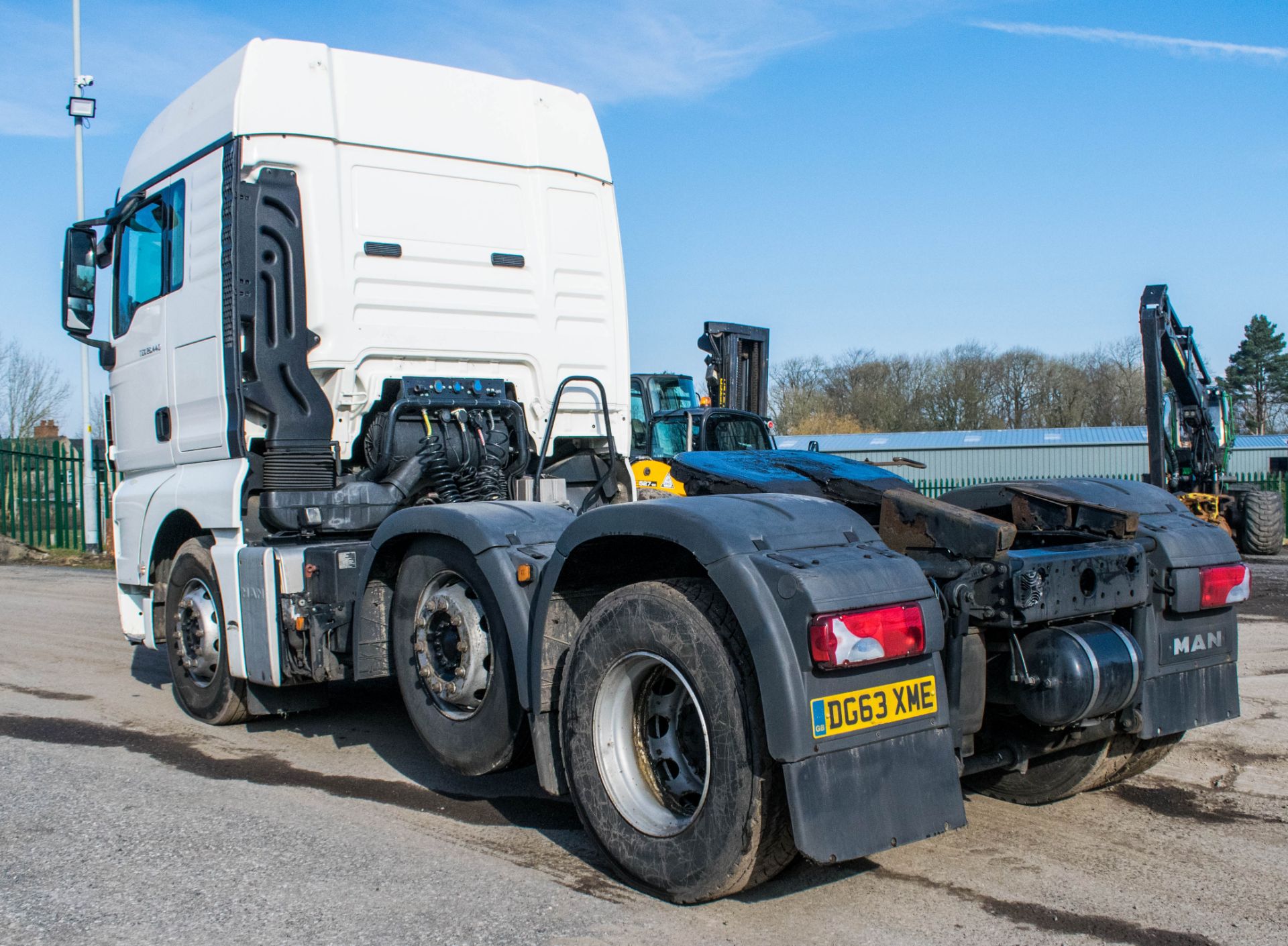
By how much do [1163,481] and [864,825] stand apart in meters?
14.4

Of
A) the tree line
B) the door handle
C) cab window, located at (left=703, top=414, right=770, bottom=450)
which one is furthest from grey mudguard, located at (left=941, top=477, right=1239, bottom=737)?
the tree line

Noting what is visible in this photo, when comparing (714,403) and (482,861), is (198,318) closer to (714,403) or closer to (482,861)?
(482,861)

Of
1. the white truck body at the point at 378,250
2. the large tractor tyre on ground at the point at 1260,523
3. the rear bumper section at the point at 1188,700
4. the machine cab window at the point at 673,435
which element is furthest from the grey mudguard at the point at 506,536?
the large tractor tyre on ground at the point at 1260,523

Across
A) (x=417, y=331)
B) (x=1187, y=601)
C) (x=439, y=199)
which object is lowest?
(x=1187, y=601)

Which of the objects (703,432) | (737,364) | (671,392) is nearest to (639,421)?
(671,392)

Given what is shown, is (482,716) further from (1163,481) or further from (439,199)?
(1163,481)

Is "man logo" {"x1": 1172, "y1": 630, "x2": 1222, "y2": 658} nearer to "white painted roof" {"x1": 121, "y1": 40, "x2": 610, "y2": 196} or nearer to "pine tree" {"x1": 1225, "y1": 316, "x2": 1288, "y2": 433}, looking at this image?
"white painted roof" {"x1": 121, "y1": 40, "x2": 610, "y2": 196}

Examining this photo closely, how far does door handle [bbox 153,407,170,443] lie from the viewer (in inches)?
253

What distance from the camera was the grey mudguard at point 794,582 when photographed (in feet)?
10.6

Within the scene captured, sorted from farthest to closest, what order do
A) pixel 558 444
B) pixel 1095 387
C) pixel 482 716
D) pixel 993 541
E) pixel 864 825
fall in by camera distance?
1. pixel 1095 387
2. pixel 558 444
3. pixel 482 716
4. pixel 993 541
5. pixel 864 825

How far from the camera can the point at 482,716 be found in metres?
4.63

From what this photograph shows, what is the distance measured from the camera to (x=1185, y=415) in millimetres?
16859

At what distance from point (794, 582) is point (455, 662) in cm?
205

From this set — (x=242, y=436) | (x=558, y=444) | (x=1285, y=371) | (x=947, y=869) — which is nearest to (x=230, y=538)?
(x=242, y=436)
